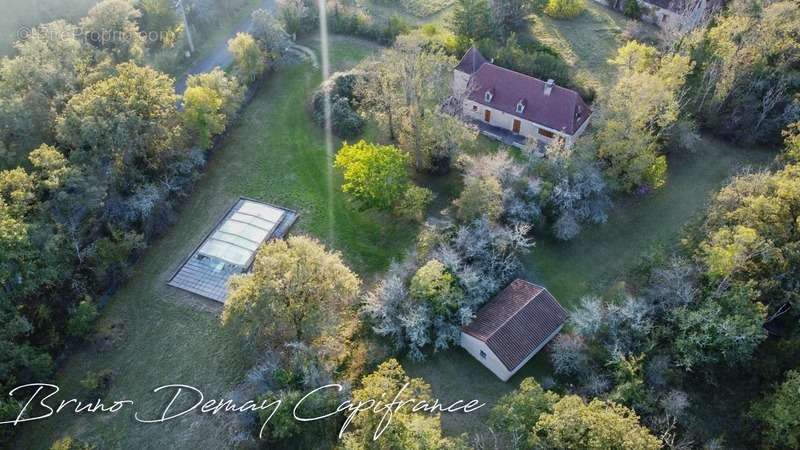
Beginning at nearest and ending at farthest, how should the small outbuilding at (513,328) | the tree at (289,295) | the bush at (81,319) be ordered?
the tree at (289,295), the small outbuilding at (513,328), the bush at (81,319)

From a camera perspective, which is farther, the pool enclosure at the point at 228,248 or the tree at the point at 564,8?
the tree at the point at 564,8

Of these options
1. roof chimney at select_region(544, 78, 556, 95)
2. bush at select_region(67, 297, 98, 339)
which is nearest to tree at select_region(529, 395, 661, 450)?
bush at select_region(67, 297, 98, 339)

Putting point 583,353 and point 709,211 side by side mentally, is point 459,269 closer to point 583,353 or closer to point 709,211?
point 583,353

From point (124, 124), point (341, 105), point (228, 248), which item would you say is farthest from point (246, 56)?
point (228, 248)

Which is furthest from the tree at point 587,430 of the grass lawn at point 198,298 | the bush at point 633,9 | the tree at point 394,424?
the bush at point 633,9

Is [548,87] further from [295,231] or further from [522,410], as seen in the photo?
[522,410]

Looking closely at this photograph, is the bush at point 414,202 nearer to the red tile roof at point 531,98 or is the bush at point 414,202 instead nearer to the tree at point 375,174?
the tree at point 375,174
